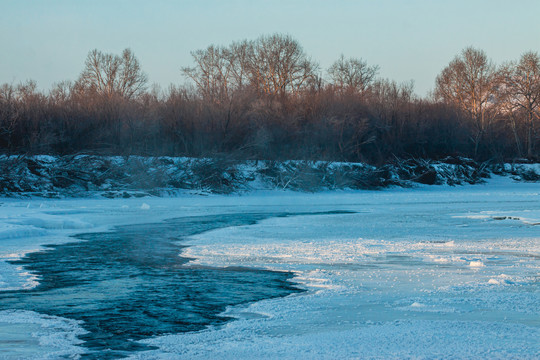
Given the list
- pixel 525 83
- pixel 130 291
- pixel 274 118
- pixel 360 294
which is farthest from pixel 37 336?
pixel 525 83

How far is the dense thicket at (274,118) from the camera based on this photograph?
26.3m

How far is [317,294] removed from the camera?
5309mm

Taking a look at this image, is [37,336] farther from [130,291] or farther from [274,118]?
[274,118]

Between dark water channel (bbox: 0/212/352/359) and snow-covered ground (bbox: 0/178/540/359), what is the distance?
187 millimetres

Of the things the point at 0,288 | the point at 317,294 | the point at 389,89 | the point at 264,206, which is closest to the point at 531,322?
the point at 317,294

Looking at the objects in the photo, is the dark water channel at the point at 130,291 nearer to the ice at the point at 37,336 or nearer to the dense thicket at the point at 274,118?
the ice at the point at 37,336

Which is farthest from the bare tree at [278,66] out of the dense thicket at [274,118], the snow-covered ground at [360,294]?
the snow-covered ground at [360,294]

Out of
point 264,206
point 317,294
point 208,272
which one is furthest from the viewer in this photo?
point 264,206

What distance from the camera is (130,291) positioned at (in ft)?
18.2

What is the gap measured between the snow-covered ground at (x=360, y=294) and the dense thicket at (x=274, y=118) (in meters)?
14.9

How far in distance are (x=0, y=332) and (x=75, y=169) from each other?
64.8 ft

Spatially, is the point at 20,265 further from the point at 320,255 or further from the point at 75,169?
the point at 75,169

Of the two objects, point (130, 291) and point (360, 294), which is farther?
point (130, 291)

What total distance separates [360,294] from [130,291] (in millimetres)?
2048
